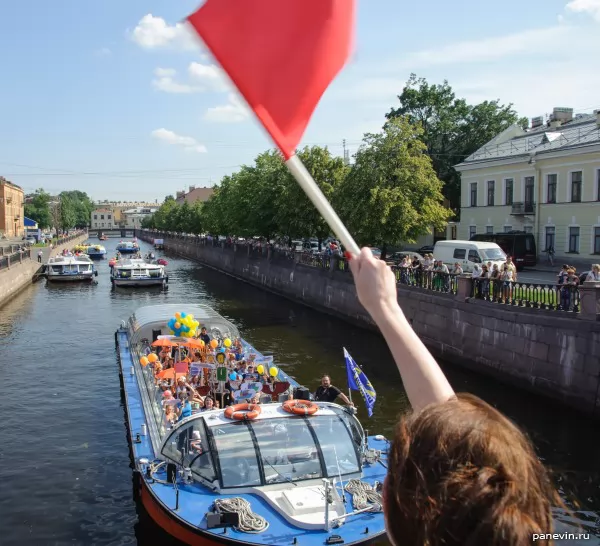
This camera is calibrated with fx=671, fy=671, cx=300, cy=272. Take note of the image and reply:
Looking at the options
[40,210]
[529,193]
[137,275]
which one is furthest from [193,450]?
[40,210]

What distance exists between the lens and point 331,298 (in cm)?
3381

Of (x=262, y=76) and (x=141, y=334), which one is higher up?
(x=262, y=76)

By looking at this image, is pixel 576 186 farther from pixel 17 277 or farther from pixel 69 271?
pixel 69 271

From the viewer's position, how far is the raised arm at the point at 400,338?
1.92 meters

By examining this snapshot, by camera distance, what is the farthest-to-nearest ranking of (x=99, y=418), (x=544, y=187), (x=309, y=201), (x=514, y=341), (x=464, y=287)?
1. (x=309, y=201)
2. (x=544, y=187)
3. (x=464, y=287)
4. (x=514, y=341)
5. (x=99, y=418)

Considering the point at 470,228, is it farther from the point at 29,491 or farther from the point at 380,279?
the point at 380,279

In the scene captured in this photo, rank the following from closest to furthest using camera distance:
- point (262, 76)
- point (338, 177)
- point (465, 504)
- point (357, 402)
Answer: point (465, 504), point (262, 76), point (357, 402), point (338, 177)

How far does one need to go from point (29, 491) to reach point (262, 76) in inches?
443

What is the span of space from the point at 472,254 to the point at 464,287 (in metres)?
9.18

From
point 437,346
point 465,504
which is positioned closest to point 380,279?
point 465,504

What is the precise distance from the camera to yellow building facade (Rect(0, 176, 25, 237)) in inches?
3629

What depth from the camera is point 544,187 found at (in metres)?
37.2

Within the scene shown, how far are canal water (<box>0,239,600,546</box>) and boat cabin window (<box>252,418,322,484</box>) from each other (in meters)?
2.04

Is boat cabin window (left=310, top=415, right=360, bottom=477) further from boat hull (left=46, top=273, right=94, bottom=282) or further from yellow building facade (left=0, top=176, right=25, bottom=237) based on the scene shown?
yellow building facade (left=0, top=176, right=25, bottom=237)
